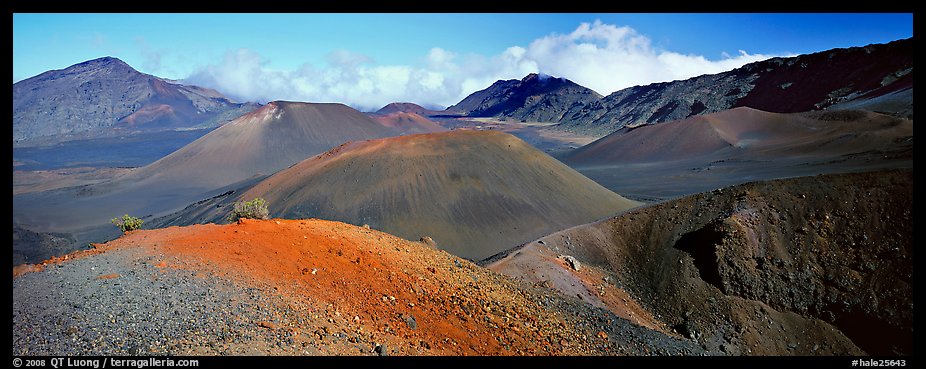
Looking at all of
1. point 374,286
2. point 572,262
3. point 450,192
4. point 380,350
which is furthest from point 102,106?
point 380,350

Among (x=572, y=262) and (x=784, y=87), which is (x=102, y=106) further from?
(x=784, y=87)

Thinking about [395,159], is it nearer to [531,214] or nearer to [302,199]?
[302,199]

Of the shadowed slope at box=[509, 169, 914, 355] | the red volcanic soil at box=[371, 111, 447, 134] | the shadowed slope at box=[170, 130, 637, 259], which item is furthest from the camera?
the red volcanic soil at box=[371, 111, 447, 134]

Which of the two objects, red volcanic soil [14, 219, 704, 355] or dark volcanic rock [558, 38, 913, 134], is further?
dark volcanic rock [558, 38, 913, 134]

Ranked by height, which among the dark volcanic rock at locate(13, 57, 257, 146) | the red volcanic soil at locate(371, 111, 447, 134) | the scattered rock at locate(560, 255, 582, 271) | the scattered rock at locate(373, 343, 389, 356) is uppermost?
the dark volcanic rock at locate(13, 57, 257, 146)

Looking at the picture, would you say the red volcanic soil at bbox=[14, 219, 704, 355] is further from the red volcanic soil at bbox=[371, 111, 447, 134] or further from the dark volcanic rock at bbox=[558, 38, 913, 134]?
the red volcanic soil at bbox=[371, 111, 447, 134]

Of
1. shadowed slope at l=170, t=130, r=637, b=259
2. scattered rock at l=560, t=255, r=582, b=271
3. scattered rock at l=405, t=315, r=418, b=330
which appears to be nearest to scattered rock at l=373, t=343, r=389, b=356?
scattered rock at l=405, t=315, r=418, b=330
